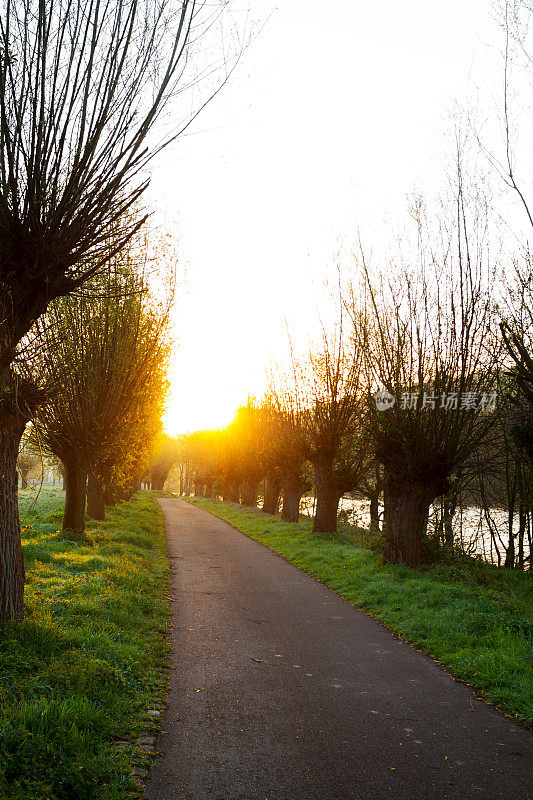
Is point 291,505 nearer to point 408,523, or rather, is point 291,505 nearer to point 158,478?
point 408,523

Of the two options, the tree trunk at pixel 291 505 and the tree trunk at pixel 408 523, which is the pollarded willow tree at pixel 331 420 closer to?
the tree trunk at pixel 408 523

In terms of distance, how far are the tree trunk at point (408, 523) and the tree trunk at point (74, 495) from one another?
26.3ft

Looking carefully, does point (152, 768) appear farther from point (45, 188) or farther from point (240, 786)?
point (45, 188)

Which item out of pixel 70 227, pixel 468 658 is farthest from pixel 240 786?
pixel 70 227

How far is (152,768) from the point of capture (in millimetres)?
4016

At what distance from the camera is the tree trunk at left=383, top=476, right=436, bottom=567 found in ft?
41.7

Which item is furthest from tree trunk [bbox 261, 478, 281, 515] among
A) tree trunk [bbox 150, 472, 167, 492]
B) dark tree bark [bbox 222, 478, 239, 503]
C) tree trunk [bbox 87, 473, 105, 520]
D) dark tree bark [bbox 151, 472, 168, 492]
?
tree trunk [bbox 150, 472, 167, 492]

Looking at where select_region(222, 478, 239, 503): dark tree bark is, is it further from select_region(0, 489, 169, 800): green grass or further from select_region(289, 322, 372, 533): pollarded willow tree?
select_region(0, 489, 169, 800): green grass

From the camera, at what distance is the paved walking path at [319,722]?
3.96 meters

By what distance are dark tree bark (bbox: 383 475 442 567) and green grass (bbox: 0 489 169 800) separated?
230 inches

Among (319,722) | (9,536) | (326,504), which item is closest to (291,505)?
(326,504)

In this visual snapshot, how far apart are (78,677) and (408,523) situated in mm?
9454

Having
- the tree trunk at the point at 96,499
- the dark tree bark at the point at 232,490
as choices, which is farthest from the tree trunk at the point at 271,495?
the tree trunk at the point at 96,499

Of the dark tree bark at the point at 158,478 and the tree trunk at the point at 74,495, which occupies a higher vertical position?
the tree trunk at the point at 74,495
